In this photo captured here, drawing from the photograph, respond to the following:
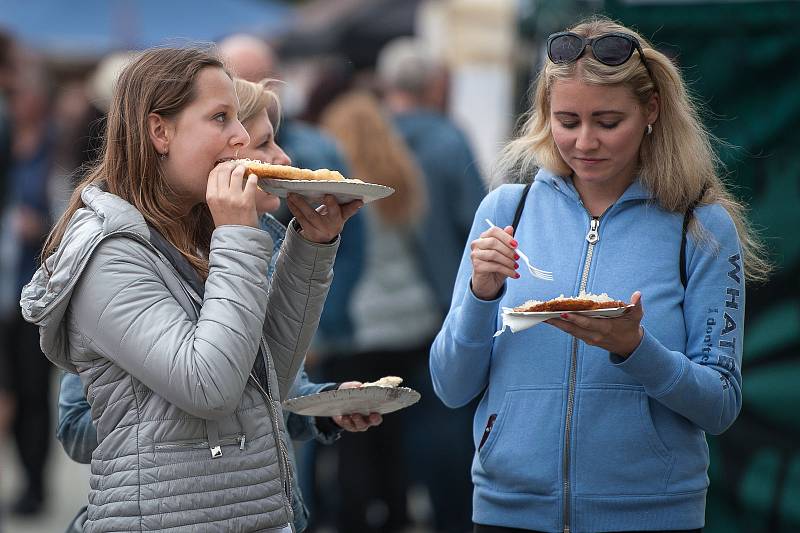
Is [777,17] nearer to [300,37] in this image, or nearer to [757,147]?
[757,147]

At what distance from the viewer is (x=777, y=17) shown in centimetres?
487

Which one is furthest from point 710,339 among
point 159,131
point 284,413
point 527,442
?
point 159,131

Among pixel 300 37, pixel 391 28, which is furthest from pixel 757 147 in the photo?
pixel 300 37

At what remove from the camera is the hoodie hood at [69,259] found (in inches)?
104

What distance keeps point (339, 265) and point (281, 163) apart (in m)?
2.53

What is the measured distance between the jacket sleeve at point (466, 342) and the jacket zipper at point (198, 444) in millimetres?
625

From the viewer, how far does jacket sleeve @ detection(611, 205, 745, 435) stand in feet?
9.50

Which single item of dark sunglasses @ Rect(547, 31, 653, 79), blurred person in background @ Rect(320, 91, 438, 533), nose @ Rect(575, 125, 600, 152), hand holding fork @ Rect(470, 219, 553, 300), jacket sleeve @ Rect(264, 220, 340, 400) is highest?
dark sunglasses @ Rect(547, 31, 653, 79)

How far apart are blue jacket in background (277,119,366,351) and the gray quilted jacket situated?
296 centimetres

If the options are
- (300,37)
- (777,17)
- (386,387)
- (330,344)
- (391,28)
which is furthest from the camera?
(300,37)

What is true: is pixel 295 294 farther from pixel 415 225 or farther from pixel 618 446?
pixel 415 225

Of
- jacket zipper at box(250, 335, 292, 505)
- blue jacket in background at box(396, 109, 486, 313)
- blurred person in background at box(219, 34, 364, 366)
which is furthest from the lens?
blue jacket in background at box(396, 109, 486, 313)

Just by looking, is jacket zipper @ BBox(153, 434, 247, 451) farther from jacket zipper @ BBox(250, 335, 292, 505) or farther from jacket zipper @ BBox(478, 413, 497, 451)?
jacket zipper @ BBox(478, 413, 497, 451)

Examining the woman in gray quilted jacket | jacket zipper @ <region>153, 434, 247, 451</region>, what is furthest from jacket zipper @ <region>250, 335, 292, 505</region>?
jacket zipper @ <region>153, 434, 247, 451</region>
